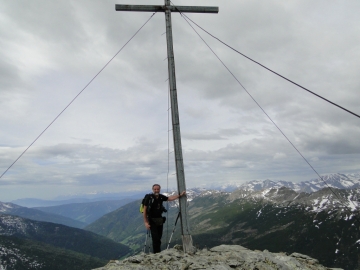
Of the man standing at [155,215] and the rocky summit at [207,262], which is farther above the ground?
the man standing at [155,215]

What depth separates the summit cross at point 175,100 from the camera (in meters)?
11.0

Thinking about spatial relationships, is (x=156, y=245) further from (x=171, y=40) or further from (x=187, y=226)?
(x=171, y=40)

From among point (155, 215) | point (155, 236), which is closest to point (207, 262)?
point (155, 236)

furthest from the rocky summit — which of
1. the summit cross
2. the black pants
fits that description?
the black pants

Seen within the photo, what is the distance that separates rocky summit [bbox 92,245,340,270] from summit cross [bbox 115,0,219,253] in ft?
3.03

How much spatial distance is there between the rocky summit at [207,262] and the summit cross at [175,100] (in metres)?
0.92

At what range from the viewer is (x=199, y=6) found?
1229 cm

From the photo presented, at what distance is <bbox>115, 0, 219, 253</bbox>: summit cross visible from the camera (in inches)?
433

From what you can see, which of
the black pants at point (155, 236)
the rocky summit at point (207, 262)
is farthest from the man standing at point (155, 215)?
the rocky summit at point (207, 262)

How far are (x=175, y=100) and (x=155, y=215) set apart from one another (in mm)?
5765

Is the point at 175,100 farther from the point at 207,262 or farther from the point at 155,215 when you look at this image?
the point at 207,262

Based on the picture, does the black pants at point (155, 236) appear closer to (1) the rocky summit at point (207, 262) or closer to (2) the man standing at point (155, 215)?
(2) the man standing at point (155, 215)

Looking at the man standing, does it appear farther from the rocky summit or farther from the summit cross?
the summit cross

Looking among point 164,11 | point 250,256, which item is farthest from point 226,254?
point 164,11
